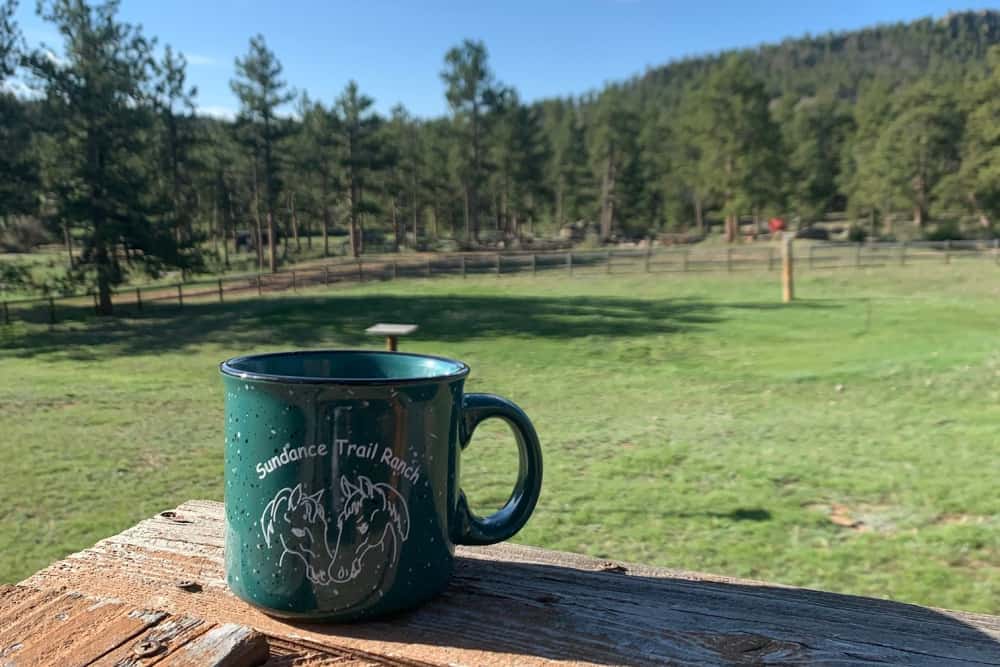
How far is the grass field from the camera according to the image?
5.67 m

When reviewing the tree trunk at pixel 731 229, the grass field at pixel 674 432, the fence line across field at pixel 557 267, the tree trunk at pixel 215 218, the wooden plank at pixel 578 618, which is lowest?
the grass field at pixel 674 432

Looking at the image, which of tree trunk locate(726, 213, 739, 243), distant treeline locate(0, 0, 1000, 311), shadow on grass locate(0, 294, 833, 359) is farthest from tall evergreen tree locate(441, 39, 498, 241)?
shadow on grass locate(0, 294, 833, 359)

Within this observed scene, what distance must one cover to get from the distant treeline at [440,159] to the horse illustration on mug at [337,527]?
86.4 ft

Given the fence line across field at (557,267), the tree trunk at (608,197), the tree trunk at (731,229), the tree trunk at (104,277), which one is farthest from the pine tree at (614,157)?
the tree trunk at (104,277)

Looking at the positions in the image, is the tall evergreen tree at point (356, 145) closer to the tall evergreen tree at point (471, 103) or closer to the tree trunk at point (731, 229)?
the tall evergreen tree at point (471, 103)

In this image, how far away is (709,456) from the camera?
8180 millimetres

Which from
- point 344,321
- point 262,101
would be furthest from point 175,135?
point 344,321

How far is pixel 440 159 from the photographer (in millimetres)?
73562

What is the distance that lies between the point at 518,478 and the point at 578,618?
0.26 meters

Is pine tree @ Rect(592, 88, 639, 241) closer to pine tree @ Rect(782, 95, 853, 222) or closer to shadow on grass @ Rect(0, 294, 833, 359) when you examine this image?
pine tree @ Rect(782, 95, 853, 222)

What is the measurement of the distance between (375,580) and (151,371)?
15.2 m

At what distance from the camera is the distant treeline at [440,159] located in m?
25.9

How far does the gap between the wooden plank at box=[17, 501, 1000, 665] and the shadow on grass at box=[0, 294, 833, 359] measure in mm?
15833

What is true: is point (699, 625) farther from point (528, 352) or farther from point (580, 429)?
point (528, 352)
